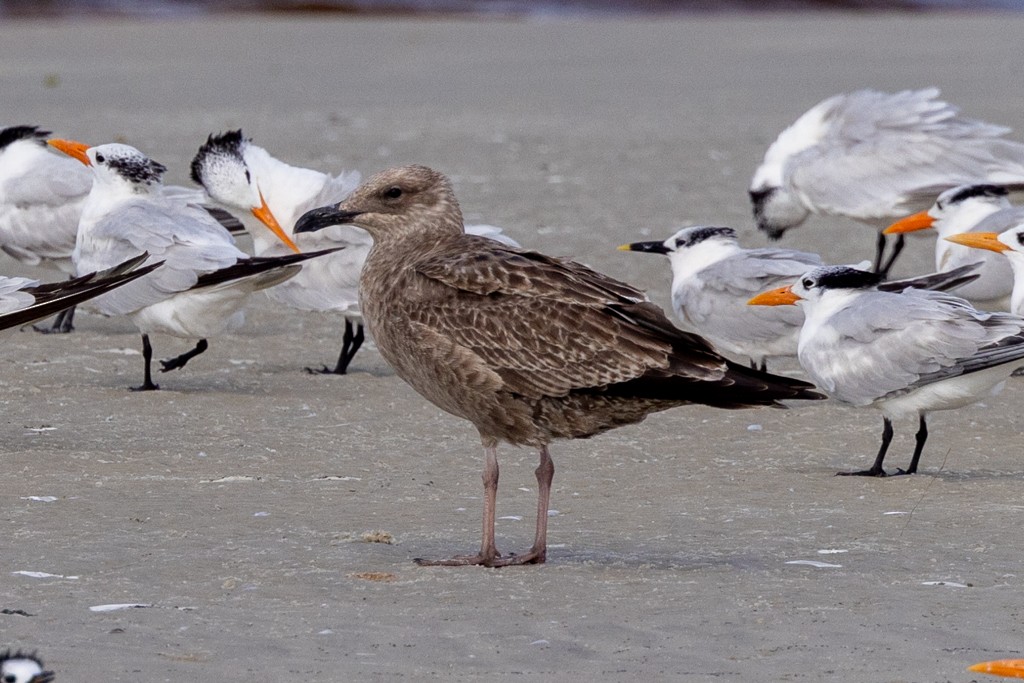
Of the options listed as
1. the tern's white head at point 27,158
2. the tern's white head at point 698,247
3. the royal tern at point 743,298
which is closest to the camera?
the royal tern at point 743,298

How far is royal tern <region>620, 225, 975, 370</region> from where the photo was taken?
26.6 feet

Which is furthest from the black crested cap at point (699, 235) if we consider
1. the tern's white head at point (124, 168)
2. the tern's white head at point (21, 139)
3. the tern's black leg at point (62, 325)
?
the tern's white head at point (21, 139)

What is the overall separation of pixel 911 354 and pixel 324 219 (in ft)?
7.65

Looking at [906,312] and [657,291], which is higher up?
[906,312]

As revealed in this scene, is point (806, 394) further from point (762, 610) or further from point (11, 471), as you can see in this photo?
point (11, 471)

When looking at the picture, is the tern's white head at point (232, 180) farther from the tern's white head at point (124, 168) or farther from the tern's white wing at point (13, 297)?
the tern's white wing at point (13, 297)

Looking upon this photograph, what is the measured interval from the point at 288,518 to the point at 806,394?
5.77 feet

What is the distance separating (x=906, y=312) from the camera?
6.84 m

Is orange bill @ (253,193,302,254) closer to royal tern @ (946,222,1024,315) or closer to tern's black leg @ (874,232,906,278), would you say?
royal tern @ (946,222,1024,315)

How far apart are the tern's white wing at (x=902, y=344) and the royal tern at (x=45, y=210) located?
373 cm

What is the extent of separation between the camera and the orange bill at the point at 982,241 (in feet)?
25.8

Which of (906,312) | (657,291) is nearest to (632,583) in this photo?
(906,312)

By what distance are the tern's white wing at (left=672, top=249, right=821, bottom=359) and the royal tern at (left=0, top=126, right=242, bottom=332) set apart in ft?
8.62

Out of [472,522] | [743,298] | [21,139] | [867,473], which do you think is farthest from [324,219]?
[21,139]
